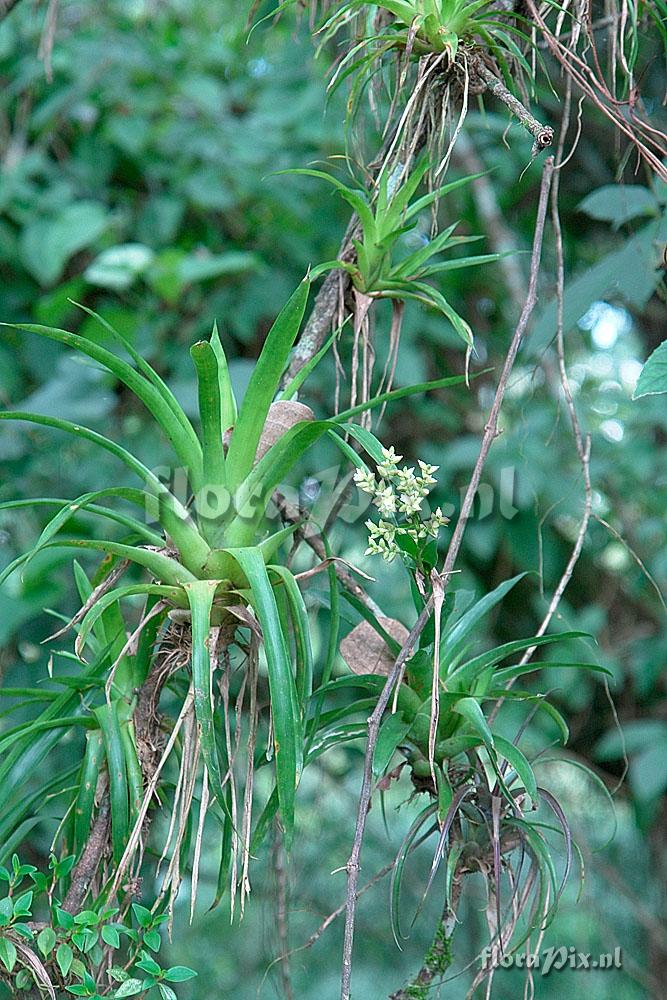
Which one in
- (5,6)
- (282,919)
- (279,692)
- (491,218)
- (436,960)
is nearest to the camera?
(279,692)

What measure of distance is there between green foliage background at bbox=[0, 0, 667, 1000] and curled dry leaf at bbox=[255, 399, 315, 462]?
2.61 feet

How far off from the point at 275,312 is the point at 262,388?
3.56 feet

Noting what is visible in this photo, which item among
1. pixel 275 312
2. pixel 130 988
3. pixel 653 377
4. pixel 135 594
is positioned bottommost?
pixel 130 988

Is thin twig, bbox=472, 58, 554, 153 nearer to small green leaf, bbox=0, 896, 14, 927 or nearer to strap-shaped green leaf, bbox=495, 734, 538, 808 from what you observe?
strap-shaped green leaf, bbox=495, 734, 538, 808

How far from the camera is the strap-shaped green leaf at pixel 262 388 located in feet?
1.71

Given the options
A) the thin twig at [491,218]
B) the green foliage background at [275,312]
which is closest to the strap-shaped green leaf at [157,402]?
the green foliage background at [275,312]

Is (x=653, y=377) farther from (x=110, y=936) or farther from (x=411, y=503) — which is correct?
(x=110, y=936)

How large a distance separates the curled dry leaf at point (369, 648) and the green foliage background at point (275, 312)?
769 mm

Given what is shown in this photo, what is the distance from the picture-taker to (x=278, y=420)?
565mm

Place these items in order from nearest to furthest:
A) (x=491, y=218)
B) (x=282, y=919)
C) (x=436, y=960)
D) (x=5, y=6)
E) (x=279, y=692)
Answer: (x=279, y=692), (x=436, y=960), (x=282, y=919), (x=5, y=6), (x=491, y=218)

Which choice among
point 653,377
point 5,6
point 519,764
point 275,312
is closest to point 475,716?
point 519,764

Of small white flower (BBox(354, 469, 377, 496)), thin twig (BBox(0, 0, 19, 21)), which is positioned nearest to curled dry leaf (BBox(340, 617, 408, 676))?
small white flower (BBox(354, 469, 377, 496))

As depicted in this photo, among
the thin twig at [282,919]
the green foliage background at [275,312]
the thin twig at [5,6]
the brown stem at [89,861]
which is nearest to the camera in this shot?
the brown stem at [89,861]

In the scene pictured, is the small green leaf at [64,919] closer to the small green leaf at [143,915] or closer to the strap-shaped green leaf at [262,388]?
the small green leaf at [143,915]
